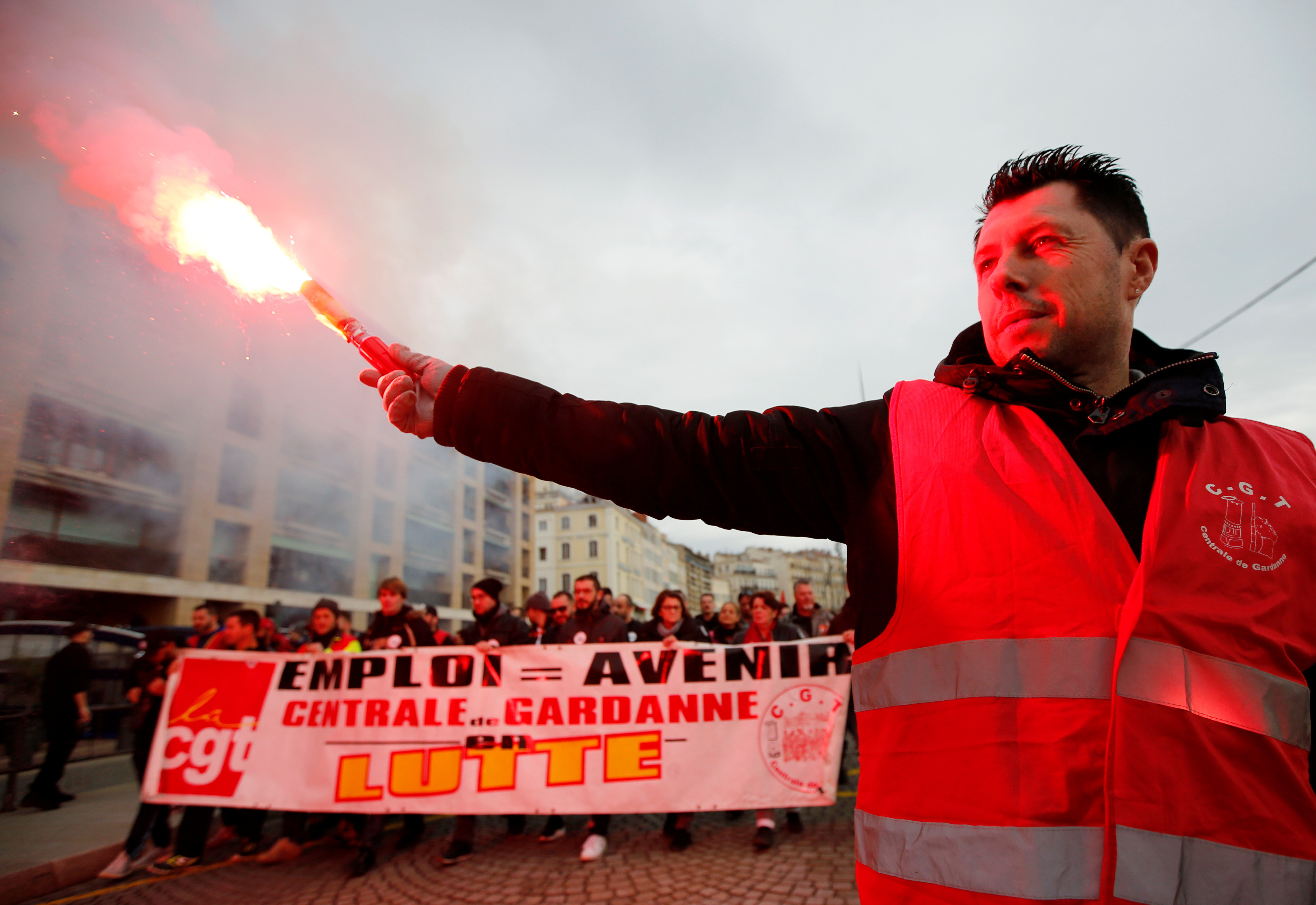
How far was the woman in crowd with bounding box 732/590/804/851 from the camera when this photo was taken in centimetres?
559

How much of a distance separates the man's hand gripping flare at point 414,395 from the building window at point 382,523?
60.1 feet

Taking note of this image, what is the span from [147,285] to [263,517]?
46.8 feet

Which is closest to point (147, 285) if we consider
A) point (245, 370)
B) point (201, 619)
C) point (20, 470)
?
point (201, 619)

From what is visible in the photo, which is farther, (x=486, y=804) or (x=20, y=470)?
(x=20, y=470)

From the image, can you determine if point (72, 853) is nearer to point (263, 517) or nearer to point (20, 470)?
point (20, 470)

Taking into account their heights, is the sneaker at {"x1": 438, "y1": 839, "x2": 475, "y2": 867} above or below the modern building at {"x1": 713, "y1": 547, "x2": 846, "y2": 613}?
below

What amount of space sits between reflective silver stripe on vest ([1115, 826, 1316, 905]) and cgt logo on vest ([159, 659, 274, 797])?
6.58m

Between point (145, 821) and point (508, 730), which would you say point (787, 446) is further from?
point (145, 821)

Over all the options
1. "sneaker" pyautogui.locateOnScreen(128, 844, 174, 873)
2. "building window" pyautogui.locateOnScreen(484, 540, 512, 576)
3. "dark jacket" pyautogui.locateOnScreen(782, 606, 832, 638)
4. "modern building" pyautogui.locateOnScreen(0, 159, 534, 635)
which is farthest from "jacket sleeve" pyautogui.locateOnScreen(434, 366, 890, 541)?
"building window" pyautogui.locateOnScreen(484, 540, 512, 576)

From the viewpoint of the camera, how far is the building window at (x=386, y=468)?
1683cm

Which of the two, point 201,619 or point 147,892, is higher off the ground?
point 201,619

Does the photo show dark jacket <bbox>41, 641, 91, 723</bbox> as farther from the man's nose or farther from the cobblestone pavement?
the man's nose

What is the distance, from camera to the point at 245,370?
13133 mm

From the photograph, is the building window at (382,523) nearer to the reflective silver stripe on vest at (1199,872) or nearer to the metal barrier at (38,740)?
the metal barrier at (38,740)
